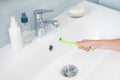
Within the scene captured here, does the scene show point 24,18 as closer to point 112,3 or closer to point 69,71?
point 69,71

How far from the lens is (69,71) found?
1119 millimetres

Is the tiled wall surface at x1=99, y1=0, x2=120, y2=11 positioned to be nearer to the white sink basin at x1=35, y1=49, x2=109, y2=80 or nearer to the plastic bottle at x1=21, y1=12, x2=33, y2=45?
the white sink basin at x1=35, y1=49, x2=109, y2=80

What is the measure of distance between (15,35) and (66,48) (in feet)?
0.92

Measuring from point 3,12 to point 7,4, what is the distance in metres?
0.04

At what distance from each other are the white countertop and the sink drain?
0.07 m

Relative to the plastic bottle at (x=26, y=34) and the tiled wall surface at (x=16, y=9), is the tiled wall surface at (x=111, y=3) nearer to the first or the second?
the tiled wall surface at (x=16, y=9)

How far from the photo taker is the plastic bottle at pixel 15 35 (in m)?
0.99

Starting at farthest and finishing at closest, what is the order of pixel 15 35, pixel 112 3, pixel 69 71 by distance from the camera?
pixel 112 3 → pixel 69 71 → pixel 15 35

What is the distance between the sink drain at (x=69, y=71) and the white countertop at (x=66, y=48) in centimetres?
7

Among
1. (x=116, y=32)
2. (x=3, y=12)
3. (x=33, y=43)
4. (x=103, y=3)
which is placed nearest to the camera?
(x=3, y=12)

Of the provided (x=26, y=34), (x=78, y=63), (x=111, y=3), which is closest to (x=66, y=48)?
(x=78, y=63)

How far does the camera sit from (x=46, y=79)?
41.3 inches

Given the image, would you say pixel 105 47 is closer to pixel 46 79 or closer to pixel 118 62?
pixel 118 62

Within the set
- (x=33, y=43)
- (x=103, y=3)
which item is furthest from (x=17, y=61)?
(x=103, y=3)
